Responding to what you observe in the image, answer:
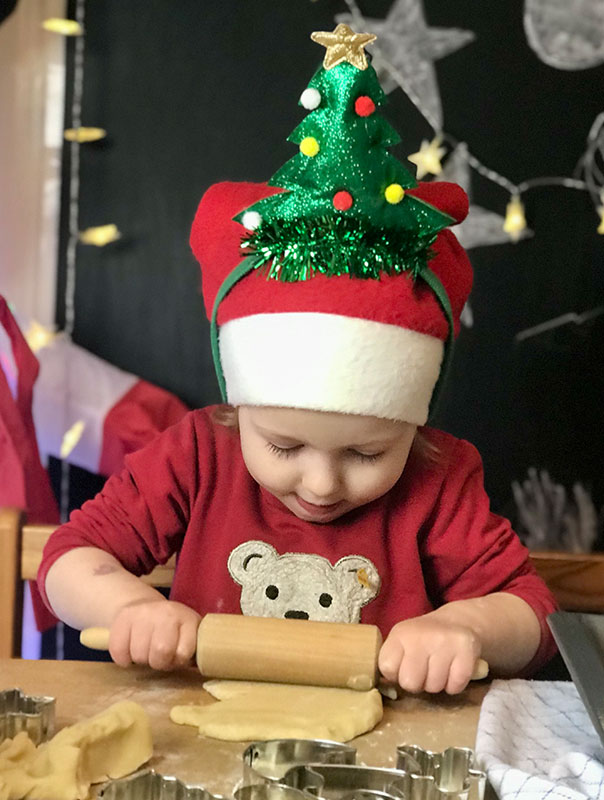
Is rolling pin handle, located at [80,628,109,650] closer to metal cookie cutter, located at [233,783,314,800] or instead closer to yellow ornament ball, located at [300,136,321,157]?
metal cookie cutter, located at [233,783,314,800]

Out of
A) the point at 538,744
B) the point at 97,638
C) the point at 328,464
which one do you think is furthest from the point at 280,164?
the point at 538,744

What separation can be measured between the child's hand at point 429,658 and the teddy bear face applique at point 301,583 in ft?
0.66

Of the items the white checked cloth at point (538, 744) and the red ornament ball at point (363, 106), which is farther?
the red ornament ball at point (363, 106)

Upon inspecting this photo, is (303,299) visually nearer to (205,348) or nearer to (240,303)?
(240,303)

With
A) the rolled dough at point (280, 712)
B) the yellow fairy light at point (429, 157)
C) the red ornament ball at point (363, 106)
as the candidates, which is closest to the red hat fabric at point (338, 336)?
the red ornament ball at point (363, 106)

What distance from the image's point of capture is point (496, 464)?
2041 mm

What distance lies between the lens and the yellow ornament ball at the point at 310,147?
85 centimetres

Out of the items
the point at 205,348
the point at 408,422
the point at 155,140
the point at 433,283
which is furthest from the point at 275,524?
the point at 155,140

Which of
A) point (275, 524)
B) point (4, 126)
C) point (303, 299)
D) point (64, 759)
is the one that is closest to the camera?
point (64, 759)

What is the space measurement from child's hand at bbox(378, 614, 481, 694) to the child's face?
0.15m

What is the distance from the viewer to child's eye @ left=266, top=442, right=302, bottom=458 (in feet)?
2.96

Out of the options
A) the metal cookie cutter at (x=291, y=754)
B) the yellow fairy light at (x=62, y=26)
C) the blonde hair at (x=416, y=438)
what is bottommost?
the metal cookie cutter at (x=291, y=754)

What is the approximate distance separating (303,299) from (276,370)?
66mm

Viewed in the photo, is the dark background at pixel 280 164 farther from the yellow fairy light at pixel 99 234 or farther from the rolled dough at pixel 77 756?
the rolled dough at pixel 77 756
